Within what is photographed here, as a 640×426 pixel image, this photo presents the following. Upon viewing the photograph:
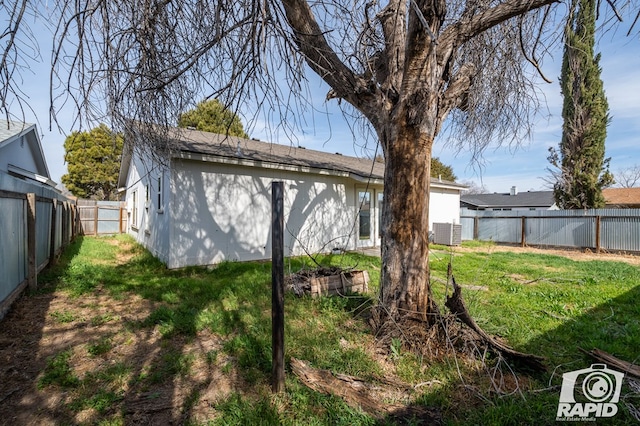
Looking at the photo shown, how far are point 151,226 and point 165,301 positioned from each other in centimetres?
508

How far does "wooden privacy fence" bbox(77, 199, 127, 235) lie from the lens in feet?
47.8

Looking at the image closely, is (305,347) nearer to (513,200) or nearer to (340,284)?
(340,284)

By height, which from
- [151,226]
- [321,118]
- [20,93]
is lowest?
[151,226]

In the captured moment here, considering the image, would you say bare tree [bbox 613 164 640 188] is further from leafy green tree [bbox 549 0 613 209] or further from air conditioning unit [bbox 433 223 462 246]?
air conditioning unit [bbox 433 223 462 246]

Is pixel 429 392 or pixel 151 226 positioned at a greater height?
pixel 151 226

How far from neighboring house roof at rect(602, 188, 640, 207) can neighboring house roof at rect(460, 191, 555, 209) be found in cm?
379

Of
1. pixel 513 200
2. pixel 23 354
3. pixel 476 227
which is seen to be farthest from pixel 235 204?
pixel 513 200

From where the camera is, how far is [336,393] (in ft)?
7.82

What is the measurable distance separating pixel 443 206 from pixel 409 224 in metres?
11.3

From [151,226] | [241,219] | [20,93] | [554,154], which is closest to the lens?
Answer: [20,93]

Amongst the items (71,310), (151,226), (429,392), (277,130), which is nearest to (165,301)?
(71,310)

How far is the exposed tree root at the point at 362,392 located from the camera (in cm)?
222

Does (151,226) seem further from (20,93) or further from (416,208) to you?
(416,208)

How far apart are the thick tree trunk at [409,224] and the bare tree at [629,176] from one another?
36854mm
